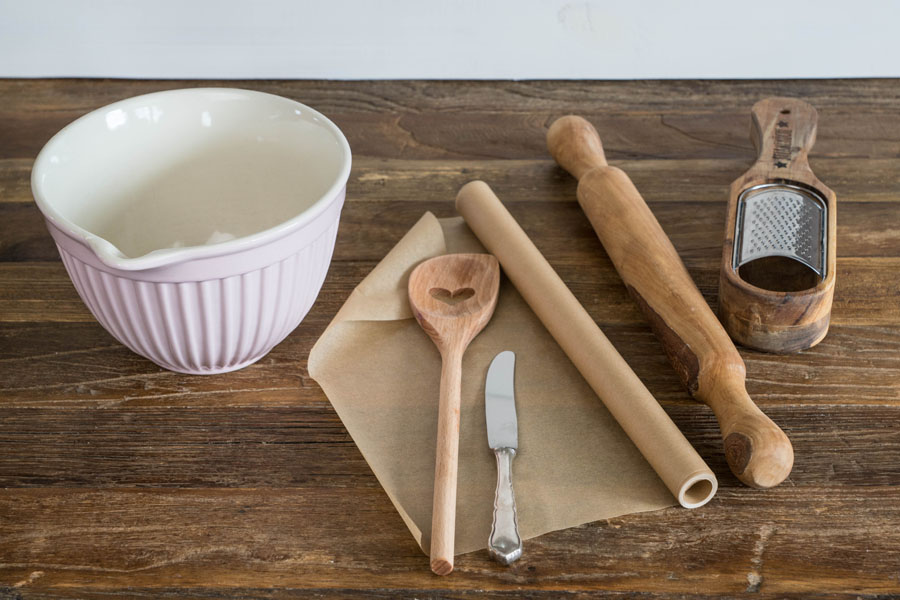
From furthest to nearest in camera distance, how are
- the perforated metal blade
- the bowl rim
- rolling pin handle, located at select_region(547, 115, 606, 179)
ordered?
rolling pin handle, located at select_region(547, 115, 606, 179) → the perforated metal blade → the bowl rim

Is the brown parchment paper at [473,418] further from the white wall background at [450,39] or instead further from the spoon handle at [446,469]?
the white wall background at [450,39]

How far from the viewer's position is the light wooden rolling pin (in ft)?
A: 2.10

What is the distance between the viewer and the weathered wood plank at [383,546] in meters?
0.60

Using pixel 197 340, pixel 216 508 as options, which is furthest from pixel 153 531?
pixel 197 340

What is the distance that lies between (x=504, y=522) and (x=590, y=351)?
0.60ft

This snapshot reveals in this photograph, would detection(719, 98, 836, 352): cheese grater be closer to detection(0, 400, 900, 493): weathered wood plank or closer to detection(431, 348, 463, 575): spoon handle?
detection(0, 400, 900, 493): weathered wood plank

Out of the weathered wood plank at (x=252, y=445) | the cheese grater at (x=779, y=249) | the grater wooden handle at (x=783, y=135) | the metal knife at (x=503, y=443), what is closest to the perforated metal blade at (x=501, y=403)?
the metal knife at (x=503, y=443)

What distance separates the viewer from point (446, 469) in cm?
64

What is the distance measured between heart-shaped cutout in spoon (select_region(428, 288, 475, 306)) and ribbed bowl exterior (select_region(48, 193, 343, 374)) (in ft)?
0.44

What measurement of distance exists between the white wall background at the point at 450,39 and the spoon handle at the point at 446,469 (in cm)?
67

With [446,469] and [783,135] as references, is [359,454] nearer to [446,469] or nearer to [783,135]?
[446,469]

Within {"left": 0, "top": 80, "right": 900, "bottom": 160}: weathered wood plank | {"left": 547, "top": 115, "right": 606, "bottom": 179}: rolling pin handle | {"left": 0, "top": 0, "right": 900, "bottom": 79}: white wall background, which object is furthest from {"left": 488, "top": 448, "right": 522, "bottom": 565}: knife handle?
{"left": 0, "top": 0, "right": 900, "bottom": 79}: white wall background

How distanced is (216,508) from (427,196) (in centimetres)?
47

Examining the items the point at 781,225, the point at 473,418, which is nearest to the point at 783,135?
the point at 781,225
